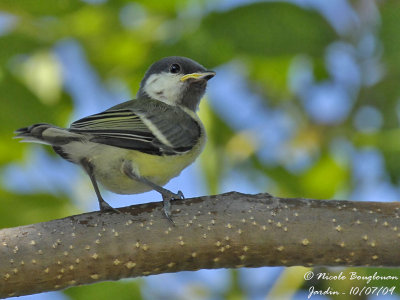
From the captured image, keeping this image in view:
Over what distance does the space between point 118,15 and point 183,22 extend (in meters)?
0.38

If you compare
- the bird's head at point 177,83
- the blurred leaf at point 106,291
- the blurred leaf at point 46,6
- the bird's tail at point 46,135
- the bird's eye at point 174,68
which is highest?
the bird's eye at point 174,68

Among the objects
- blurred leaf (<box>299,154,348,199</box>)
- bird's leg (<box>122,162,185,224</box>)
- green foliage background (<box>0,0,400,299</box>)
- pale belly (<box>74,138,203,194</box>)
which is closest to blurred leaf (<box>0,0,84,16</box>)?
green foliage background (<box>0,0,400,299</box>)

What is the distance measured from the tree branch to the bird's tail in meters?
0.46

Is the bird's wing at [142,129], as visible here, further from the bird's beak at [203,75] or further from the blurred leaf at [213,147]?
the bird's beak at [203,75]

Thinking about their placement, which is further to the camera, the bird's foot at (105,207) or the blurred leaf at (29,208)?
the blurred leaf at (29,208)

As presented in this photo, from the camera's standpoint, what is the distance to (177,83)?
4066 mm

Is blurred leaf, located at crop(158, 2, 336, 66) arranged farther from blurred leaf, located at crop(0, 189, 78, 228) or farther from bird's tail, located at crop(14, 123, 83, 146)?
blurred leaf, located at crop(0, 189, 78, 228)

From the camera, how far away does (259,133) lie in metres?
3.84

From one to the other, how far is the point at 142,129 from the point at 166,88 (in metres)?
0.92

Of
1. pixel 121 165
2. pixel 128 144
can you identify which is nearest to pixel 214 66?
pixel 128 144

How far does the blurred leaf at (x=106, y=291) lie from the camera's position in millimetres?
2938

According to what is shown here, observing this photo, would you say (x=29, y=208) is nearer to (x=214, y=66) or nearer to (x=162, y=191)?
(x=162, y=191)

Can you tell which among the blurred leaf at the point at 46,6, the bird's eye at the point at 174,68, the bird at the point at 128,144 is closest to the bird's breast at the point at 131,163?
the bird at the point at 128,144

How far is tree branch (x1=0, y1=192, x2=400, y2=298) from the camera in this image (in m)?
2.31
